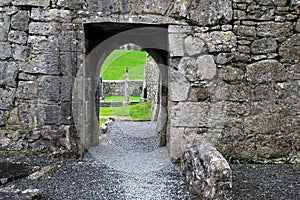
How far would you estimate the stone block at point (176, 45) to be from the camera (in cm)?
479

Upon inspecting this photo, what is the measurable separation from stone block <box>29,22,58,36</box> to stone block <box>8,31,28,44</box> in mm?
139

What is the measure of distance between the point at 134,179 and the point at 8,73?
8.60 feet

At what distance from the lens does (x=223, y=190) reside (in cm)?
311

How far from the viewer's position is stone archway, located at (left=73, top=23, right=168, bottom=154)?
4.94 meters

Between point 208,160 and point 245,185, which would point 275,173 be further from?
point 208,160

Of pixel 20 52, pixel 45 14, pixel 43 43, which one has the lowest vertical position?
pixel 20 52

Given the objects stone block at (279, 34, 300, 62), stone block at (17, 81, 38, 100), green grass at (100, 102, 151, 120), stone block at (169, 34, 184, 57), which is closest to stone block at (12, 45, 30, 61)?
stone block at (17, 81, 38, 100)

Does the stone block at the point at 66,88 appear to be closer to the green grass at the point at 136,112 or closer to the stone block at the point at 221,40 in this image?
the stone block at the point at 221,40

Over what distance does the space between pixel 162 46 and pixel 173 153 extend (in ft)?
7.52

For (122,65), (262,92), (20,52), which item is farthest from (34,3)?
(122,65)

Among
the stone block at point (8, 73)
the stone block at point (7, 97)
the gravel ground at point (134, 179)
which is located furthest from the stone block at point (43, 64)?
the gravel ground at point (134, 179)

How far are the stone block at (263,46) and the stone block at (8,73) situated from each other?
3.84m

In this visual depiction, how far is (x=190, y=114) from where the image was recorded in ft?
16.0

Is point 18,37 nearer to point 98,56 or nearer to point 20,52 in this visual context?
point 20,52
